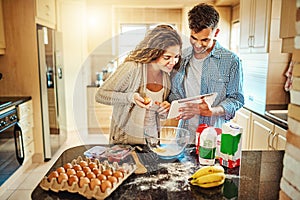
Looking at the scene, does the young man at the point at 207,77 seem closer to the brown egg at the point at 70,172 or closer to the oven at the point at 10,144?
the brown egg at the point at 70,172

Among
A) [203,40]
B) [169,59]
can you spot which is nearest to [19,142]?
[169,59]

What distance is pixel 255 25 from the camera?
94.4 inches

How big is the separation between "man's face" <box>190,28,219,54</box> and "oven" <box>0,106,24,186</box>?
155 centimetres

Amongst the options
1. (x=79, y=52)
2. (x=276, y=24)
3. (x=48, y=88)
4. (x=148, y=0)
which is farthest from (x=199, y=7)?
(x=79, y=52)

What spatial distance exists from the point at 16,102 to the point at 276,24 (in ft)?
7.29

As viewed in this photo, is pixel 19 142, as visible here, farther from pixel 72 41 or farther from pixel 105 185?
pixel 105 185

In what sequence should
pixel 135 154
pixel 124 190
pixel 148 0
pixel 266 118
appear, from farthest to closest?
pixel 148 0
pixel 266 118
pixel 135 154
pixel 124 190

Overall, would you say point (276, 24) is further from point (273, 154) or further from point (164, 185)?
point (164, 185)

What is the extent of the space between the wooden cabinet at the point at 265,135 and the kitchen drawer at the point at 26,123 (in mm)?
1995

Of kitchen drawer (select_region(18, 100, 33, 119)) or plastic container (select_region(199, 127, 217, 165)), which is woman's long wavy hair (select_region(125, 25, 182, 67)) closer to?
plastic container (select_region(199, 127, 217, 165))

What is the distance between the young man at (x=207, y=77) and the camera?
1.27 metres

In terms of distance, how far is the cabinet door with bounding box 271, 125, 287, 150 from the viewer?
71.6 inches

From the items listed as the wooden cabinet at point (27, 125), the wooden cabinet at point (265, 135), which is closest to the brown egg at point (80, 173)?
the wooden cabinet at point (265, 135)

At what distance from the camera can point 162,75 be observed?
125 cm
